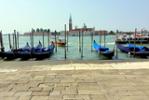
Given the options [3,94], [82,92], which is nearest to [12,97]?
[3,94]

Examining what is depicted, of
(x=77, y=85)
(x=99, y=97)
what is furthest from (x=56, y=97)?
(x=77, y=85)

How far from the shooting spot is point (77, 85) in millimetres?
7688

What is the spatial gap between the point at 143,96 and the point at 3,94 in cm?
325

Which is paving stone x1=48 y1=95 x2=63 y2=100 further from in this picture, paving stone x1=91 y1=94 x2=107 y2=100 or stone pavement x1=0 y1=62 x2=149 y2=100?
paving stone x1=91 y1=94 x2=107 y2=100

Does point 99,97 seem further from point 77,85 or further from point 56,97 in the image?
point 77,85

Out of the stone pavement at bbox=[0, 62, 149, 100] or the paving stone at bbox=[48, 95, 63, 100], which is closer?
the paving stone at bbox=[48, 95, 63, 100]

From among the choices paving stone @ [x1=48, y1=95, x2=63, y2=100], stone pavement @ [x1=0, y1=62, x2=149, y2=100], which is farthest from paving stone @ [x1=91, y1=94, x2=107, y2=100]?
paving stone @ [x1=48, y1=95, x2=63, y2=100]

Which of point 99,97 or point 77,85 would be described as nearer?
point 99,97

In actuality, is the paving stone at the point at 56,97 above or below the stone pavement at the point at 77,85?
below

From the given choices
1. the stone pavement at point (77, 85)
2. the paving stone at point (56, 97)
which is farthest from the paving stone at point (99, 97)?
the paving stone at point (56, 97)

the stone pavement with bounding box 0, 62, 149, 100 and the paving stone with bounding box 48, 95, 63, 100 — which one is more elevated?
the stone pavement with bounding box 0, 62, 149, 100

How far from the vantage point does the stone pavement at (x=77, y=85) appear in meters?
6.58

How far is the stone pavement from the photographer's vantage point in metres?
6.58

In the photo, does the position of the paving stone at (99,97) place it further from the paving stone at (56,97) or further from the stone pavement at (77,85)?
the paving stone at (56,97)
